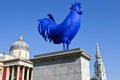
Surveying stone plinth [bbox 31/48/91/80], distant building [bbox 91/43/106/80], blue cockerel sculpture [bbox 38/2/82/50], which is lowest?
stone plinth [bbox 31/48/91/80]

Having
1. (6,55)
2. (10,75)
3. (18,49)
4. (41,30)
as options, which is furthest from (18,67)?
(41,30)

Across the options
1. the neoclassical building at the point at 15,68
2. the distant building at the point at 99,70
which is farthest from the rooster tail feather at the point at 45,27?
the distant building at the point at 99,70

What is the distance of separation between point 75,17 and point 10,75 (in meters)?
43.8

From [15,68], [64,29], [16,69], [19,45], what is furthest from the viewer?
[19,45]

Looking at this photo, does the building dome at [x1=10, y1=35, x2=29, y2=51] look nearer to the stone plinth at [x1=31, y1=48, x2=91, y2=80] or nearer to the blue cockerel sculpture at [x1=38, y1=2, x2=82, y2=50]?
the blue cockerel sculpture at [x1=38, y1=2, x2=82, y2=50]

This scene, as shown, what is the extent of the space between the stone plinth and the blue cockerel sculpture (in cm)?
107

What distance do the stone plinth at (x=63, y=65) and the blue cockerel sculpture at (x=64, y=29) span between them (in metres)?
1.07

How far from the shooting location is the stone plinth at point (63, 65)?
14219mm

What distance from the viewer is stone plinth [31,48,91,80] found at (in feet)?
46.6

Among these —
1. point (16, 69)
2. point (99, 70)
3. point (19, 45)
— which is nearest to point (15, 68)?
point (16, 69)

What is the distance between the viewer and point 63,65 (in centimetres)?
1477

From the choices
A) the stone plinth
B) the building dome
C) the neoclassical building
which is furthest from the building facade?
the stone plinth

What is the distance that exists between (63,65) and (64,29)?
2.56m

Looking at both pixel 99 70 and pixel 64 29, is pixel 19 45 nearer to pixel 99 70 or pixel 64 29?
pixel 64 29
